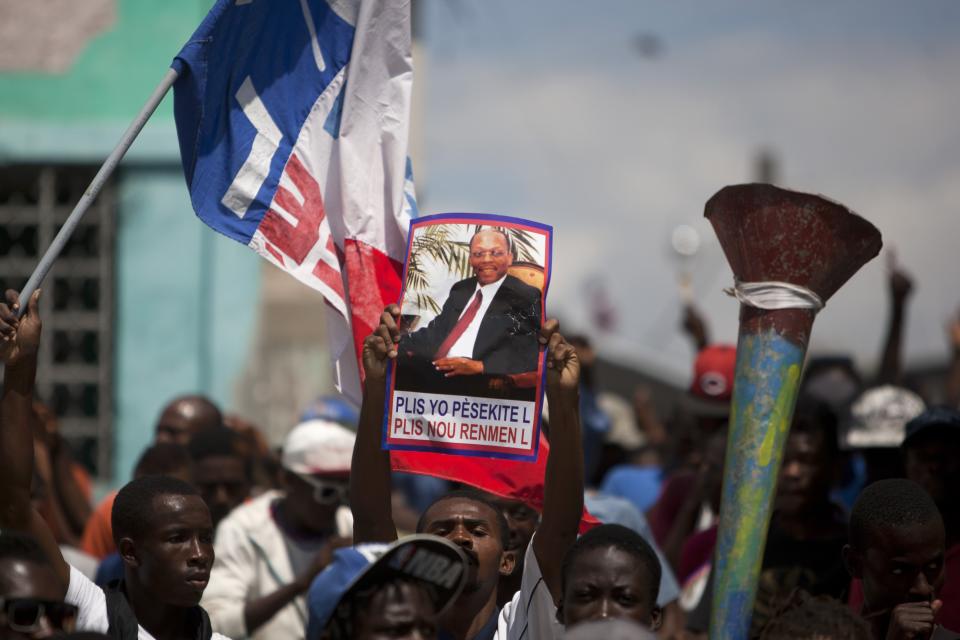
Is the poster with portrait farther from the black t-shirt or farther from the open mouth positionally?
the black t-shirt

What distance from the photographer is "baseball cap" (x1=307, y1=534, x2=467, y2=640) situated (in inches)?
126

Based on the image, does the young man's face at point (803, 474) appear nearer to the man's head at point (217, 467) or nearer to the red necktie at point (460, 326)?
the red necktie at point (460, 326)

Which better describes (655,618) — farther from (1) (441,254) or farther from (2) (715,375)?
(2) (715,375)

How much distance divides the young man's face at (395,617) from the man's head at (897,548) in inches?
55.4

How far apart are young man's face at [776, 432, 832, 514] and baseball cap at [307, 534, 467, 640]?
7.05 ft

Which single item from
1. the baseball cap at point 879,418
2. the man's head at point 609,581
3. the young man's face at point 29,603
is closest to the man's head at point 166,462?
the young man's face at point 29,603

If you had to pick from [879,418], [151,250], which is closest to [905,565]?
[879,418]

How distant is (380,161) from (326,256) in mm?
388

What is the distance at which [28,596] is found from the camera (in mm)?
3418

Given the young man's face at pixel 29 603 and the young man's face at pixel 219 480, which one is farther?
the young man's face at pixel 219 480

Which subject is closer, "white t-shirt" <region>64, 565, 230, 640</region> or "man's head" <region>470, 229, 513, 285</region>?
"white t-shirt" <region>64, 565, 230, 640</region>

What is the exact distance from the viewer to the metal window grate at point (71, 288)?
10086 millimetres

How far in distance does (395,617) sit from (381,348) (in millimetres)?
1204

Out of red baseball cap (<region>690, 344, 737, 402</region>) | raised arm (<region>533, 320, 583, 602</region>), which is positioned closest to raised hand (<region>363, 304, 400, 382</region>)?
raised arm (<region>533, 320, 583, 602</region>)
